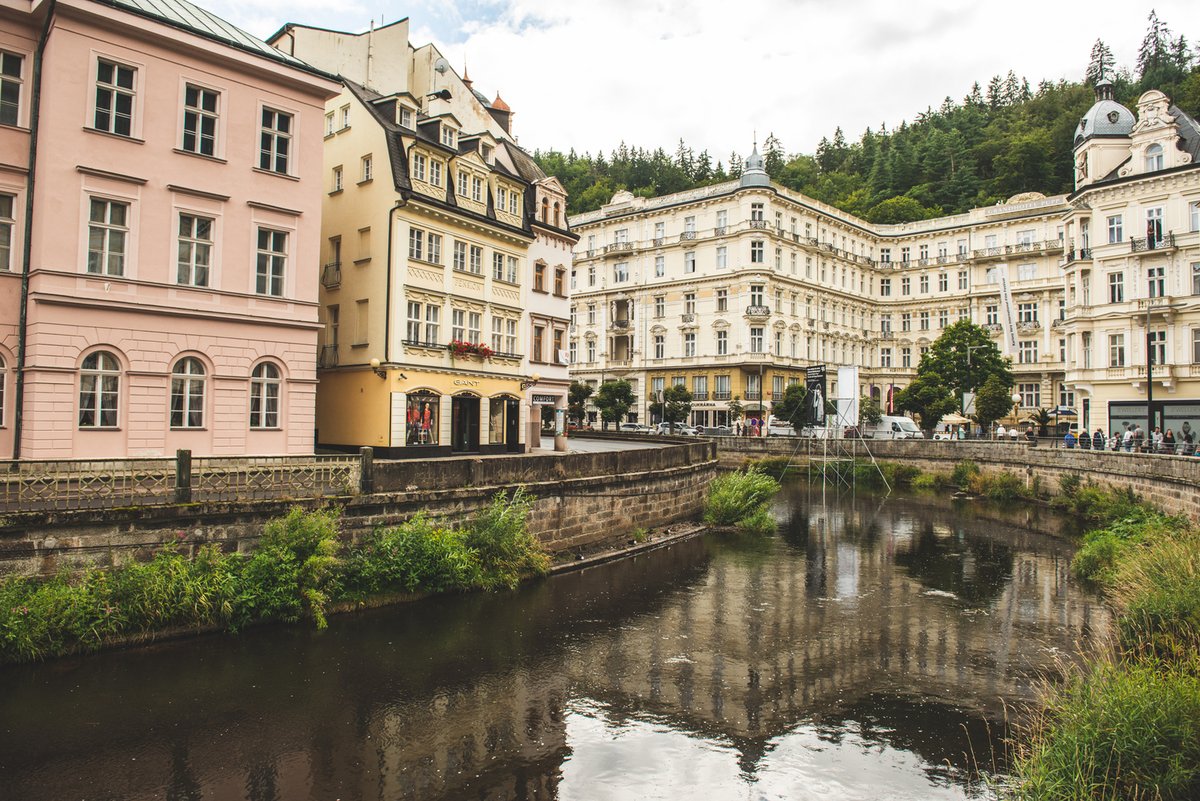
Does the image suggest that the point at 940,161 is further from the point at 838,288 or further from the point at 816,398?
the point at 816,398

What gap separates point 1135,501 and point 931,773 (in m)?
25.4

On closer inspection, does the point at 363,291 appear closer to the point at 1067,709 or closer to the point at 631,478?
the point at 631,478

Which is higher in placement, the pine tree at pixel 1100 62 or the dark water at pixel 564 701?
the pine tree at pixel 1100 62

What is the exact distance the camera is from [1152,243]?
43.7m

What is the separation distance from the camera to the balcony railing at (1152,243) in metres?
43.0

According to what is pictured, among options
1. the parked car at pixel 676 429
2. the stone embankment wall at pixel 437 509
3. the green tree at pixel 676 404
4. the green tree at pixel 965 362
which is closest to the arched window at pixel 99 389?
the stone embankment wall at pixel 437 509

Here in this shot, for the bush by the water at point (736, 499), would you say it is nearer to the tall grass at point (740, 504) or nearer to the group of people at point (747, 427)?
the tall grass at point (740, 504)

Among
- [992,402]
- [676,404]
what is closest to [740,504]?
[676,404]

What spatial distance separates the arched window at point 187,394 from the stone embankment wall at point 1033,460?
30.1 metres

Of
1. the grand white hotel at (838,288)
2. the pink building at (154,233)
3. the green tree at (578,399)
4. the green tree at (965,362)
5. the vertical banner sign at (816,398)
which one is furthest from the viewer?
the green tree at (578,399)

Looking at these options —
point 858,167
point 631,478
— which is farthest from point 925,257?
point 631,478

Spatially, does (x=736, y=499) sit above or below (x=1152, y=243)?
below

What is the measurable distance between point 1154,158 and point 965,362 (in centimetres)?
1806

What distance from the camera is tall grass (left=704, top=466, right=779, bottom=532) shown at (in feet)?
103
